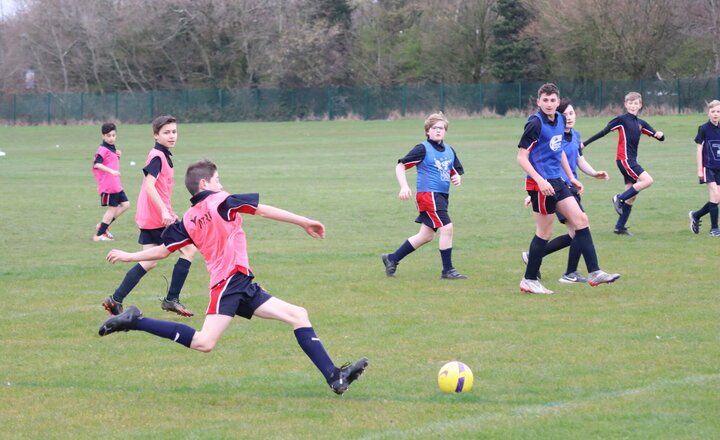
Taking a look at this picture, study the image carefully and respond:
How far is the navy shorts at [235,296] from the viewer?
600 cm

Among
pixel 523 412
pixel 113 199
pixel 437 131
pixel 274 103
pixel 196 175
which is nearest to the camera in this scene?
pixel 523 412

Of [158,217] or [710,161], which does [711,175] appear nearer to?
[710,161]

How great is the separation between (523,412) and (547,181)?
161 inches

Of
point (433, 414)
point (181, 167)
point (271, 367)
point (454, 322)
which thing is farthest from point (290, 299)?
point (181, 167)

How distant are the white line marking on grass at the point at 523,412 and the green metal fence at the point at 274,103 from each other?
5022 cm

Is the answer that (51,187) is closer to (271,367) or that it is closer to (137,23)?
(271,367)

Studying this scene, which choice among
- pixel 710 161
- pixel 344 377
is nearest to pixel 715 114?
pixel 710 161

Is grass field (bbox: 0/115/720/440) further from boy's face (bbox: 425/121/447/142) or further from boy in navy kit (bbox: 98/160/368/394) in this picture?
boy's face (bbox: 425/121/447/142)

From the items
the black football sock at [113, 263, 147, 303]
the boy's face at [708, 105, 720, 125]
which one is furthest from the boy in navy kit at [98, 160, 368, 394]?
the boy's face at [708, 105, 720, 125]

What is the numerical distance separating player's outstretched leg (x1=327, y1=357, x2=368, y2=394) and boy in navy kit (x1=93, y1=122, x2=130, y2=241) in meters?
9.08

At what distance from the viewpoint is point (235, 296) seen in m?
6.00

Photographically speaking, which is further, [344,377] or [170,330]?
[170,330]

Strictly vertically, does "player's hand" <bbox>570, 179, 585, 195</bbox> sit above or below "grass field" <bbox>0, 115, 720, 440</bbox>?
above

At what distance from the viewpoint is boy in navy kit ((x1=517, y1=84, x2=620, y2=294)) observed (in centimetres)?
906
